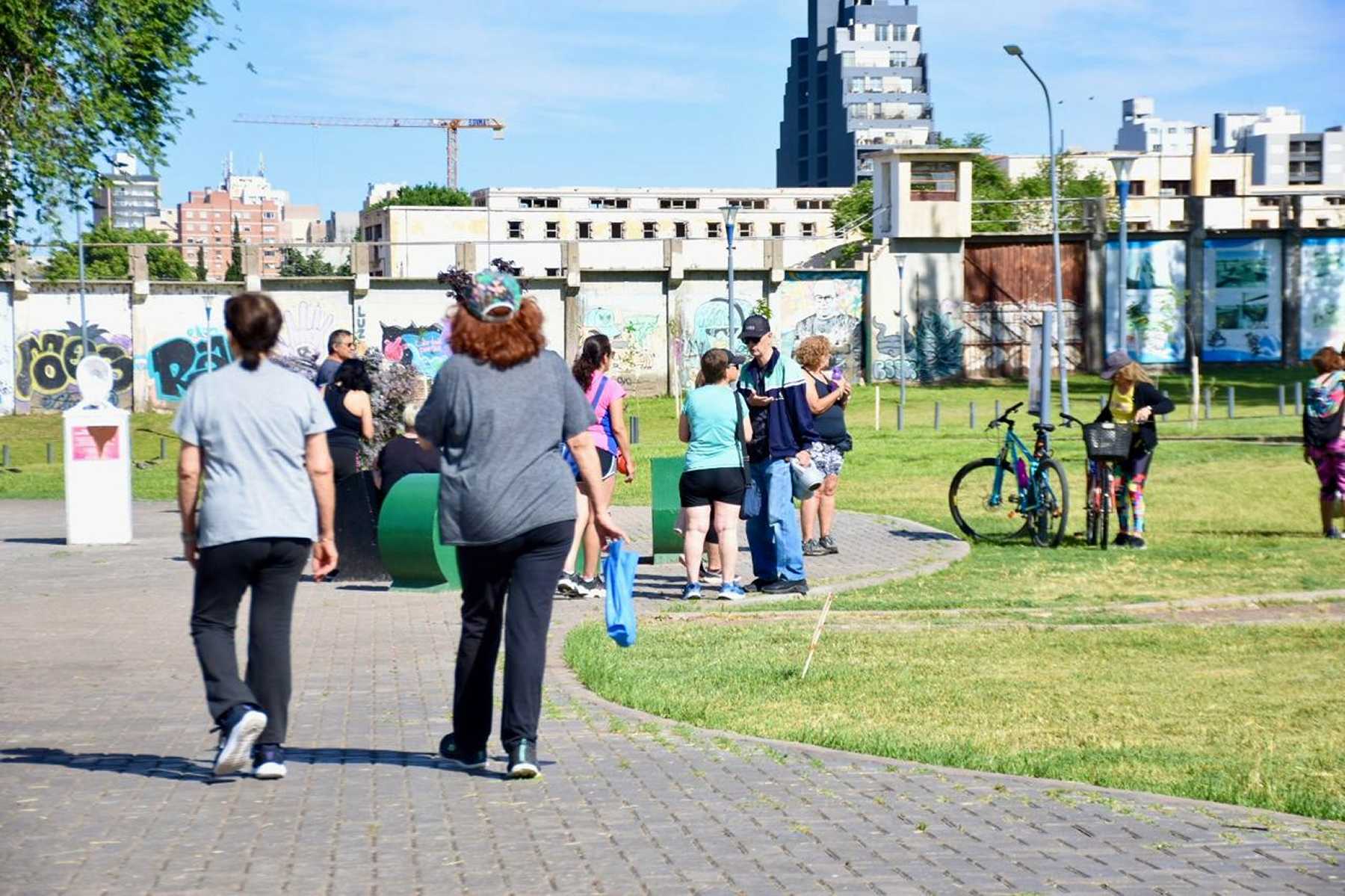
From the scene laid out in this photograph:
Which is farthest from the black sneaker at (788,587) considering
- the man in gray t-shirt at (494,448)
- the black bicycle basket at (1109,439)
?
the man in gray t-shirt at (494,448)

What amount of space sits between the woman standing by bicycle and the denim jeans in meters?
3.90

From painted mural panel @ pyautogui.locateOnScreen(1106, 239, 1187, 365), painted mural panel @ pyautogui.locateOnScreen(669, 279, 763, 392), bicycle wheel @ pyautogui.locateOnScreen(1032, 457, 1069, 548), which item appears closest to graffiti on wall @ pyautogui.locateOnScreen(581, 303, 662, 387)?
painted mural panel @ pyautogui.locateOnScreen(669, 279, 763, 392)

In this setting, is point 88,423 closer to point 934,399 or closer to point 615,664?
point 615,664

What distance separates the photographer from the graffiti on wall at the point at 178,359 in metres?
53.6

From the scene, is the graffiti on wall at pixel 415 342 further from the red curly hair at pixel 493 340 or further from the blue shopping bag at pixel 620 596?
the red curly hair at pixel 493 340

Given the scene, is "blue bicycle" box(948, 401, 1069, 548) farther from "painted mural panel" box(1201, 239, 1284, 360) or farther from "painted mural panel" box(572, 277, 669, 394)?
"painted mural panel" box(1201, 239, 1284, 360)

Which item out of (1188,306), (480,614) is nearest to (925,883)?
(480,614)

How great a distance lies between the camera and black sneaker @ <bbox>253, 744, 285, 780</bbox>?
243 inches

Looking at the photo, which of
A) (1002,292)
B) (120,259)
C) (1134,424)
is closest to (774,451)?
(1134,424)

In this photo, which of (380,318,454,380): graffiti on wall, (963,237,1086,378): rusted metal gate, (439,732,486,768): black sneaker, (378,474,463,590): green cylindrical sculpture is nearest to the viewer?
(439,732,486,768): black sneaker

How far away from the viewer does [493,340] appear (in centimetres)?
→ 619

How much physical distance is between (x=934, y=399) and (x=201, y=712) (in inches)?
1734

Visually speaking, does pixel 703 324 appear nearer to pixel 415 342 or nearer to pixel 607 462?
pixel 415 342

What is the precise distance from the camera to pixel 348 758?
261 inches
